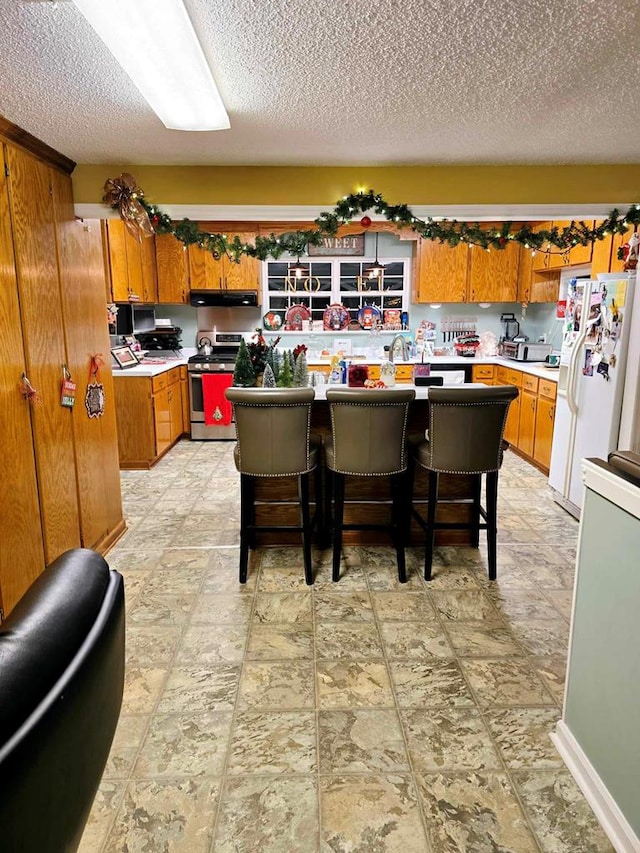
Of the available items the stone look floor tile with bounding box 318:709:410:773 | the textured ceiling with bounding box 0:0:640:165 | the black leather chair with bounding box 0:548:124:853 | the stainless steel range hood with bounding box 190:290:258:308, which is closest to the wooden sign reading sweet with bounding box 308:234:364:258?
the stainless steel range hood with bounding box 190:290:258:308

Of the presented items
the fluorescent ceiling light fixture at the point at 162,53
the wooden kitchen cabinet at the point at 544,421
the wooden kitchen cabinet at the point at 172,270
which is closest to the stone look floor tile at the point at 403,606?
the fluorescent ceiling light fixture at the point at 162,53

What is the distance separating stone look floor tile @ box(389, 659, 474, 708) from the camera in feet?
6.61

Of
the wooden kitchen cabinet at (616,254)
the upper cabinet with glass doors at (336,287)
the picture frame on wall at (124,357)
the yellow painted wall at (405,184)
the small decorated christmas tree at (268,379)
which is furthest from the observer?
the upper cabinet with glass doors at (336,287)

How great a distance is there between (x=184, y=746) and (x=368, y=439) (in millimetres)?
1583

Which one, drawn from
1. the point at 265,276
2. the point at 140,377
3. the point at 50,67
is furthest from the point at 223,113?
the point at 265,276

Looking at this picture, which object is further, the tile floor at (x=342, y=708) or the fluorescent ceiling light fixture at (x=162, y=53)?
the tile floor at (x=342, y=708)

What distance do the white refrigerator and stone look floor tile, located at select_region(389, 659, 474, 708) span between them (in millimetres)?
1857

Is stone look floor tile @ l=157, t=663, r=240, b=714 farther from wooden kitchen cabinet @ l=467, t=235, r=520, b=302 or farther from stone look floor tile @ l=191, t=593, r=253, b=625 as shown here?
wooden kitchen cabinet @ l=467, t=235, r=520, b=302

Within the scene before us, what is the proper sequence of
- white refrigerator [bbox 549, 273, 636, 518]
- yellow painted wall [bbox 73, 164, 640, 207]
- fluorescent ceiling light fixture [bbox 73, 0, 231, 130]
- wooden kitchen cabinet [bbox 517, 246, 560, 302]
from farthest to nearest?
wooden kitchen cabinet [bbox 517, 246, 560, 302] → white refrigerator [bbox 549, 273, 636, 518] → yellow painted wall [bbox 73, 164, 640, 207] → fluorescent ceiling light fixture [bbox 73, 0, 231, 130]


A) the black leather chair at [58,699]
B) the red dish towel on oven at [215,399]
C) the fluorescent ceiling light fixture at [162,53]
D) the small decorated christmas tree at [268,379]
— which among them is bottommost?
the red dish towel on oven at [215,399]

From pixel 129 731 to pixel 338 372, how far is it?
→ 254 cm

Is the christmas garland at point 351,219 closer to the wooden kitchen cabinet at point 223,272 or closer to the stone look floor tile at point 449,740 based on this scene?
the stone look floor tile at point 449,740

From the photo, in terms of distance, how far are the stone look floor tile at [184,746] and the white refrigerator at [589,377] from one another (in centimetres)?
271

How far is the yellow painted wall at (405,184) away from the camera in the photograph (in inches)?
120
